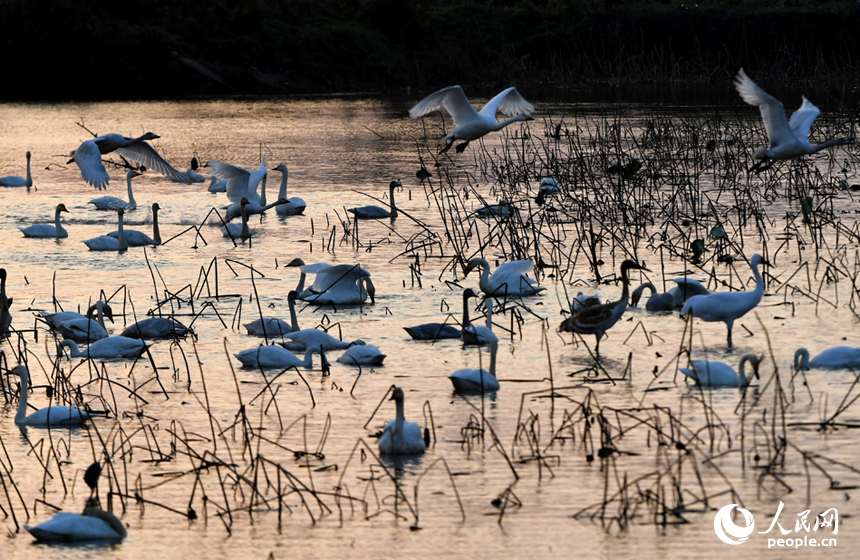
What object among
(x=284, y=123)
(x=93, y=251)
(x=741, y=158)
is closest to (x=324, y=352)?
(x=93, y=251)

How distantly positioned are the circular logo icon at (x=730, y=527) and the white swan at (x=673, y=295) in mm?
3768

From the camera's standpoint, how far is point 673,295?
8734 millimetres

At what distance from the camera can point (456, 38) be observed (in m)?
48.1

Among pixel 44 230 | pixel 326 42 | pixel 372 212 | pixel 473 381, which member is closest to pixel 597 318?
pixel 473 381

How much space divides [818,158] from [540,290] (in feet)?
32.3

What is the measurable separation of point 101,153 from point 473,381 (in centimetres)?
819

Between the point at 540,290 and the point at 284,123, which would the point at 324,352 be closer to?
the point at 540,290

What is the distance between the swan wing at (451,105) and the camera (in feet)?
39.9

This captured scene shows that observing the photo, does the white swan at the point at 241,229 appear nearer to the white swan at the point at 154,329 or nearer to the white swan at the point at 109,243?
the white swan at the point at 109,243

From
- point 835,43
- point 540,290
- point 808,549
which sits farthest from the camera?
point 835,43

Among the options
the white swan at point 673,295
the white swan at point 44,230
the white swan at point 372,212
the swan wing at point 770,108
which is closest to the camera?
the white swan at point 673,295

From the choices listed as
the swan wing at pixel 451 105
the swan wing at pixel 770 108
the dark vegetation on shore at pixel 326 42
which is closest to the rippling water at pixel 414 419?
the swan wing at pixel 770 108

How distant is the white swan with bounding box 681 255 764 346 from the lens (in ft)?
24.4

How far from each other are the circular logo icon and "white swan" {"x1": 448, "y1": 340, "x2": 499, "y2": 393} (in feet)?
6.42
